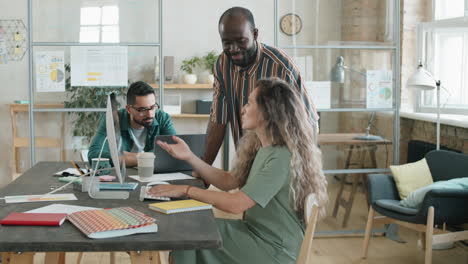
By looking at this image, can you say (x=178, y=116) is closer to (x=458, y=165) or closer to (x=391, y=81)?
(x=391, y=81)

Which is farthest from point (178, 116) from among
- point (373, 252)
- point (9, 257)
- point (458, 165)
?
point (9, 257)

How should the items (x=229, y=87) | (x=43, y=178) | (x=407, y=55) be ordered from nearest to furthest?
1. (x=43, y=178)
2. (x=229, y=87)
3. (x=407, y=55)

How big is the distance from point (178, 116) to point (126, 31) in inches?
82.7

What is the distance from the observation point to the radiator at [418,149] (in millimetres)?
4543

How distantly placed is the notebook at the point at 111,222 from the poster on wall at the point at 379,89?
3168 millimetres

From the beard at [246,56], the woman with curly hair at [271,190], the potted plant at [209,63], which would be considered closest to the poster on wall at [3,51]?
the potted plant at [209,63]

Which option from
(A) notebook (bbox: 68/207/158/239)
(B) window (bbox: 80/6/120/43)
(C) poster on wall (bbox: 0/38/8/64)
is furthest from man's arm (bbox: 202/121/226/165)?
(C) poster on wall (bbox: 0/38/8/64)

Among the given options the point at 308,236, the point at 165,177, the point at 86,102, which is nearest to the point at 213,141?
the point at 165,177

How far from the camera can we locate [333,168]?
15.5 ft

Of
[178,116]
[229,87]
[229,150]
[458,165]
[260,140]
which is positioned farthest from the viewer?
[229,150]

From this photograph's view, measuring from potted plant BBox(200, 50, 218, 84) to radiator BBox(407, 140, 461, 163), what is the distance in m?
2.74

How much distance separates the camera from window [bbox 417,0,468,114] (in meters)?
4.71

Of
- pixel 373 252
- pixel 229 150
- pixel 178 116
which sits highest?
pixel 178 116

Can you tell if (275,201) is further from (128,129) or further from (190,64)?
(190,64)
